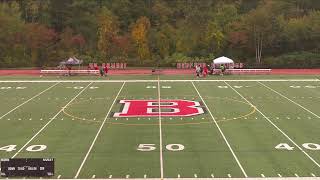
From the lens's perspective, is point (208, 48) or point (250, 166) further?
point (208, 48)

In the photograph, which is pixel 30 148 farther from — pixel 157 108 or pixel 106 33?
pixel 106 33

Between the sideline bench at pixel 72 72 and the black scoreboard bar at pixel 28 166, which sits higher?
the sideline bench at pixel 72 72

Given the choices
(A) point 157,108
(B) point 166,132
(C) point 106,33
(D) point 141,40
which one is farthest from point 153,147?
(D) point 141,40

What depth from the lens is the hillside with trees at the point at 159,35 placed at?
Result: 67250 millimetres

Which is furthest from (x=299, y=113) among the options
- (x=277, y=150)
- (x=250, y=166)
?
(x=250, y=166)

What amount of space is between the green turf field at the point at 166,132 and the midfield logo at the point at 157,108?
0.17 meters

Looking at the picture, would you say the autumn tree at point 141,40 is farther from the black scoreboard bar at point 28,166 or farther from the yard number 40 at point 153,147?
the black scoreboard bar at point 28,166

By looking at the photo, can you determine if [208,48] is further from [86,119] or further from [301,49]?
[86,119]

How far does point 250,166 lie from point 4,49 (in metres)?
54.2

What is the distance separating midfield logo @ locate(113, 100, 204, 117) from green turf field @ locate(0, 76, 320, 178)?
0.17m

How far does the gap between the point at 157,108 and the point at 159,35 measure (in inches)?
1746

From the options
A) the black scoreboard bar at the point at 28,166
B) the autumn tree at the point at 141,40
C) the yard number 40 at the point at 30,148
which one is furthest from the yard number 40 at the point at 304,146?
the autumn tree at the point at 141,40

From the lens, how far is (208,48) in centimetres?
7075

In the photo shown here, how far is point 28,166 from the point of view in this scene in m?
16.2
